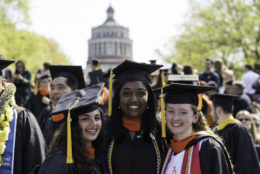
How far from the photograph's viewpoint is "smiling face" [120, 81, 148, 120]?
367 centimetres

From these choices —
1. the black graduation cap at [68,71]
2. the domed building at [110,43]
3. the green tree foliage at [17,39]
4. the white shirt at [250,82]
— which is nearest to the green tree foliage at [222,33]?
the green tree foliage at [17,39]

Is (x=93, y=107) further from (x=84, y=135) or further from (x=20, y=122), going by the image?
(x=20, y=122)

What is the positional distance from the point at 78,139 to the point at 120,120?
81 cm

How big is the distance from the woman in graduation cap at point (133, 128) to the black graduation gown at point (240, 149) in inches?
74.5

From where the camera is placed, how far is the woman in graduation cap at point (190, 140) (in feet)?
10.3

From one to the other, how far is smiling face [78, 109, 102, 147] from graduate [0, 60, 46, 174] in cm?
68

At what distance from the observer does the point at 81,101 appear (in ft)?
10.5

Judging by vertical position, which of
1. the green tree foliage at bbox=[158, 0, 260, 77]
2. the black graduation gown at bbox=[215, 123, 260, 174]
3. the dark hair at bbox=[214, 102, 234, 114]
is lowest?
the black graduation gown at bbox=[215, 123, 260, 174]

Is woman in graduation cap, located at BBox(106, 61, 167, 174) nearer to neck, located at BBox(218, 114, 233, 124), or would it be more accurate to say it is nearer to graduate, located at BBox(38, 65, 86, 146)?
graduate, located at BBox(38, 65, 86, 146)

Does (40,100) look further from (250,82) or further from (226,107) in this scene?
(250,82)

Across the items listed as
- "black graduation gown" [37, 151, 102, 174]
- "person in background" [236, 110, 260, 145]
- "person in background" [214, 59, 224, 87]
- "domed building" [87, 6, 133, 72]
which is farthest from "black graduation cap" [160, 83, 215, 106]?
"domed building" [87, 6, 133, 72]

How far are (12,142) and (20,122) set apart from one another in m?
0.22

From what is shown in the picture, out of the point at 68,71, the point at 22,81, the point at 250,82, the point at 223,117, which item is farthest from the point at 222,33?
the point at 68,71

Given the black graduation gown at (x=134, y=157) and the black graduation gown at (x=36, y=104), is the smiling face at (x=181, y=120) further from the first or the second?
the black graduation gown at (x=36, y=104)
